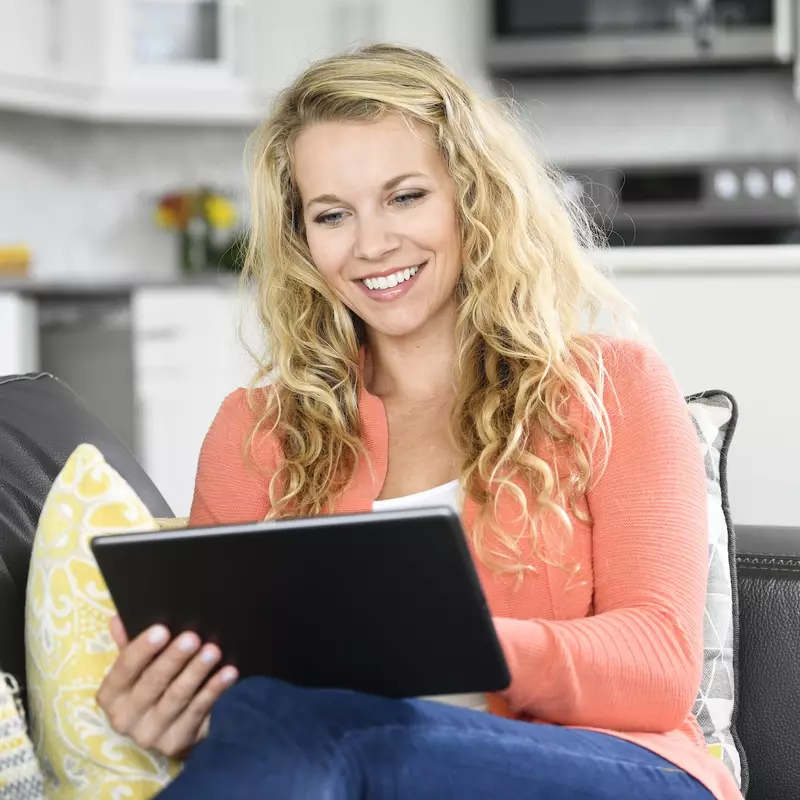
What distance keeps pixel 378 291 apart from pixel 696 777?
0.66m

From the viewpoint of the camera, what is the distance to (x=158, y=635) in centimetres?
110

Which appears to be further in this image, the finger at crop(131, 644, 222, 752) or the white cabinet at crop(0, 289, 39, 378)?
the white cabinet at crop(0, 289, 39, 378)

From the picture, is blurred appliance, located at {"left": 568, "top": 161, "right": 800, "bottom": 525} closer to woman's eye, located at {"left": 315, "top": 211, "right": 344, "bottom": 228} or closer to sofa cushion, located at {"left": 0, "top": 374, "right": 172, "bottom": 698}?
woman's eye, located at {"left": 315, "top": 211, "right": 344, "bottom": 228}

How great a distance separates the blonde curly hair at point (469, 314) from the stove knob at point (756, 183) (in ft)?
8.77

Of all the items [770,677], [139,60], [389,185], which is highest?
[139,60]

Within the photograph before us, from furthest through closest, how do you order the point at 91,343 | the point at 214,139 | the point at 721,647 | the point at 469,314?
the point at 214,139
the point at 91,343
the point at 469,314
the point at 721,647

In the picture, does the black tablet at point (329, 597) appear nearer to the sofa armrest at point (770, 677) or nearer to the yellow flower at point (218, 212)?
the sofa armrest at point (770, 677)

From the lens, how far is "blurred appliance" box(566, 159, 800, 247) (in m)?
4.16

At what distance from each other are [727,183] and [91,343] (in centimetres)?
212

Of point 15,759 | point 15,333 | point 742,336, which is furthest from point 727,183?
point 15,759

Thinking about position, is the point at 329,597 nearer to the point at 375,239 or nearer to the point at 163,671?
the point at 163,671

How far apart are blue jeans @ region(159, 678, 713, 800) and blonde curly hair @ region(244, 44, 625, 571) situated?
0.28 meters

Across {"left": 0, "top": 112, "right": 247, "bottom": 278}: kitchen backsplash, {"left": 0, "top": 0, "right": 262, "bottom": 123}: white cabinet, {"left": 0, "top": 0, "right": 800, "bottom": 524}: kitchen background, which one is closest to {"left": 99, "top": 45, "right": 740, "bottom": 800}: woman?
{"left": 0, "top": 0, "right": 800, "bottom": 524}: kitchen background

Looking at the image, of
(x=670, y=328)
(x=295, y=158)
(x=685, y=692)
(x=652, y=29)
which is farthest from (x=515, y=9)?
(x=685, y=692)
